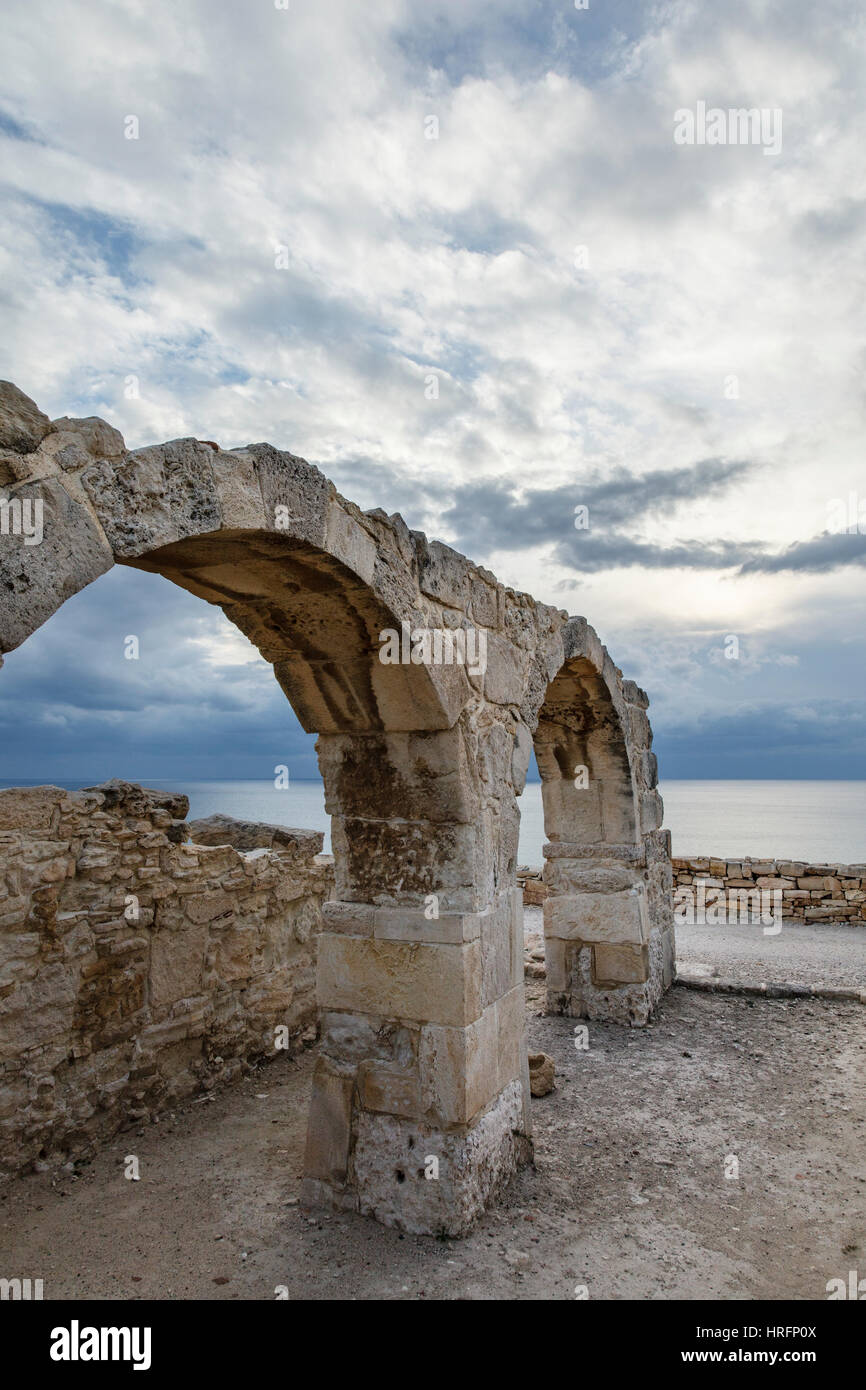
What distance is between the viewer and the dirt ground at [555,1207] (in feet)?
9.71

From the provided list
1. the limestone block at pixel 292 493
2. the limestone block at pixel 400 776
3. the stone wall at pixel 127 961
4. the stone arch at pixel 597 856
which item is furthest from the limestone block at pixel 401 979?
the stone arch at pixel 597 856

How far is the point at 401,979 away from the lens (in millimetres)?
3398

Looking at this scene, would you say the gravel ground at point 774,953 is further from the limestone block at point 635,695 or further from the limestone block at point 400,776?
the limestone block at point 400,776

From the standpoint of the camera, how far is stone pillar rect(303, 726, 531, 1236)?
128 inches

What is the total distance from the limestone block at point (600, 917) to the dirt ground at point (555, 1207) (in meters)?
1.07

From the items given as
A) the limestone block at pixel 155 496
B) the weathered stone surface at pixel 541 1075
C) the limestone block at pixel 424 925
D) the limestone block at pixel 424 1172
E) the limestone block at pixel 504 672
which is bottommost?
the weathered stone surface at pixel 541 1075

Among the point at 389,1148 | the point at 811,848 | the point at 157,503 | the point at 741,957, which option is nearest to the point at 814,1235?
the point at 389,1148

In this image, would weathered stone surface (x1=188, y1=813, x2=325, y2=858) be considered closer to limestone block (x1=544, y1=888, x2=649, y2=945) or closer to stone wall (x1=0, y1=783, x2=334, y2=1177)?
stone wall (x1=0, y1=783, x2=334, y2=1177)

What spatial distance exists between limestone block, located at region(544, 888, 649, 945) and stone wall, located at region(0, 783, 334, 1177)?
2.06m

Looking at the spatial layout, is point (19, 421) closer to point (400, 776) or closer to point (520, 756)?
point (400, 776)

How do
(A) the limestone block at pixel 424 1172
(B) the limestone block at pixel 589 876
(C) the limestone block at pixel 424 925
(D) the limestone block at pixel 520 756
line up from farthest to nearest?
(B) the limestone block at pixel 589 876 < (D) the limestone block at pixel 520 756 < (C) the limestone block at pixel 424 925 < (A) the limestone block at pixel 424 1172

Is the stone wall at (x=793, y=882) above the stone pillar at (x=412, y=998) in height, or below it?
below
